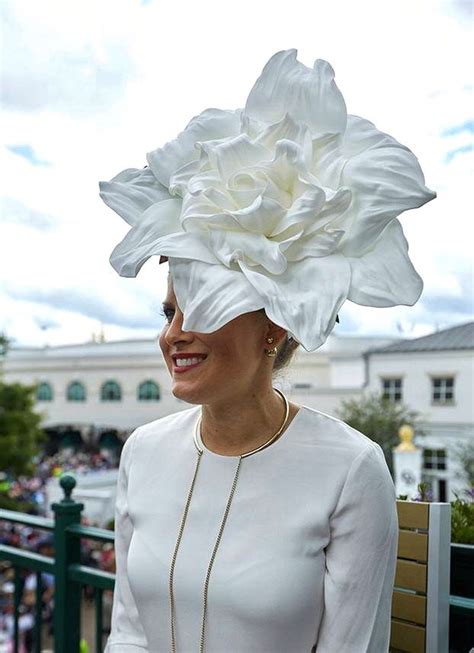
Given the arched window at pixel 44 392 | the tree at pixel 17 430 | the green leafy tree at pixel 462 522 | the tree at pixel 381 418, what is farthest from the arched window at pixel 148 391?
the green leafy tree at pixel 462 522

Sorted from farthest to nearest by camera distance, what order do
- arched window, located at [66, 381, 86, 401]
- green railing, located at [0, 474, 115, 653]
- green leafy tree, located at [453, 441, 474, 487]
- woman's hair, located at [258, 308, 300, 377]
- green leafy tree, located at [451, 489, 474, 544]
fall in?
arched window, located at [66, 381, 86, 401], green leafy tree, located at [453, 441, 474, 487], green railing, located at [0, 474, 115, 653], green leafy tree, located at [451, 489, 474, 544], woman's hair, located at [258, 308, 300, 377]

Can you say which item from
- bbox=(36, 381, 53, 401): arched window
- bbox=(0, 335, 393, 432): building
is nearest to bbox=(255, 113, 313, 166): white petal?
bbox=(0, 335, 393, 432): building

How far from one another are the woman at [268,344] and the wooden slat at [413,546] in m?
0.17

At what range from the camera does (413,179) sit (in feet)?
3.61

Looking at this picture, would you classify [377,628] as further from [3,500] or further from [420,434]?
[420,434]

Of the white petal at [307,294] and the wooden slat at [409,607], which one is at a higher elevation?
the white petal at [307,294]

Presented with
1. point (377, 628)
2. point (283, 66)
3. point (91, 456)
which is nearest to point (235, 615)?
point (377, 628)

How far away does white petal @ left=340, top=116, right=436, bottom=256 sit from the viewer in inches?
43.3

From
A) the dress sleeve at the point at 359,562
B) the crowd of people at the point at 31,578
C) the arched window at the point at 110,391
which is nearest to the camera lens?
the dress sleeve at the point at 359,562

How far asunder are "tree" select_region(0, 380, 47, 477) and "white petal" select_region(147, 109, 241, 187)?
17049mm

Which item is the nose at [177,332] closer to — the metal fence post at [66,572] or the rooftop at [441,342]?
the metal fence post at [66,572]

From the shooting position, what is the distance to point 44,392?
31281mm

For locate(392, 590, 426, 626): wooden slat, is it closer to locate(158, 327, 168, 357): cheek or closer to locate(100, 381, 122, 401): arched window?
locate(158, 327, 168, 357): cheek

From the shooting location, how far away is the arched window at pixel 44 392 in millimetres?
31136
